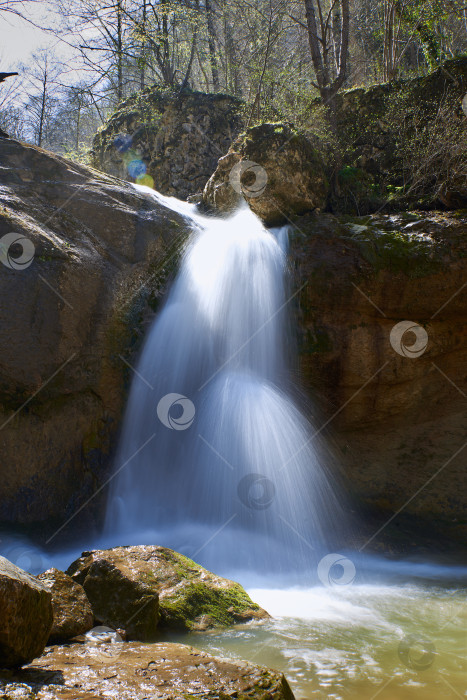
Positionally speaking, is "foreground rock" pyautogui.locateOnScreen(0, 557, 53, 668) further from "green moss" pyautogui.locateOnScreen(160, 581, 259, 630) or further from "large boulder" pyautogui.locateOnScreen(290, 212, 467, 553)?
"large boulder" pyautogui.locateOnScreen(290, 212, 467, 553)

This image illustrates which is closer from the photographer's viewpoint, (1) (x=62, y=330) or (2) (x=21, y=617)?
(2) (x=21, y=617)

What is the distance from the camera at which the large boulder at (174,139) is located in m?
15.0

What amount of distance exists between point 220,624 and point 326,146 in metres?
8.55

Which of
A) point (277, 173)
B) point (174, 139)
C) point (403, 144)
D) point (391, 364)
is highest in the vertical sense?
point (174, 139)

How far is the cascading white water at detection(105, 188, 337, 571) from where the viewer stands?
19.3 ft

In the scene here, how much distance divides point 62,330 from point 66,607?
11.0 ft

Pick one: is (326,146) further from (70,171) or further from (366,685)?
(366,685)

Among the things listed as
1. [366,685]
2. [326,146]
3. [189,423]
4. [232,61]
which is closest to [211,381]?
[189,423]

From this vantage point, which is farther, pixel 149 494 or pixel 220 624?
pixel 149 494

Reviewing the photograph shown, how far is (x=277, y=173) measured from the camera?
8258 mm

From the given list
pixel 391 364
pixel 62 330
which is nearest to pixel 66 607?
pixel 62 330

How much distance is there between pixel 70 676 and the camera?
2.49 m

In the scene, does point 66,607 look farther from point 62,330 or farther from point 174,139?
point 174,139

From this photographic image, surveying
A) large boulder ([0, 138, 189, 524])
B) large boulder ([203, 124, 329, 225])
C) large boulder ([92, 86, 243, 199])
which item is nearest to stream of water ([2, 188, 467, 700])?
large boulder ([0, 138, 189, 524])
